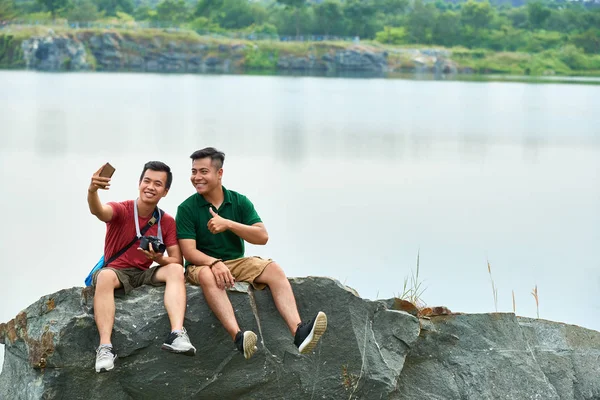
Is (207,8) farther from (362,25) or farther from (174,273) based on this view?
(174,273)

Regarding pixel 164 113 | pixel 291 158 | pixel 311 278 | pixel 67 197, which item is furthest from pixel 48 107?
pixel 311 278

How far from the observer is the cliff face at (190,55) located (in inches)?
3056

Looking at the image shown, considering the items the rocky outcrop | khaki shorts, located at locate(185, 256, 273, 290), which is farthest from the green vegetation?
khaki shorts, located at locate(185, 256, 273, 290)

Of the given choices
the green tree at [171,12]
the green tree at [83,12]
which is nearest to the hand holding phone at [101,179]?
the green tree at [83,12]

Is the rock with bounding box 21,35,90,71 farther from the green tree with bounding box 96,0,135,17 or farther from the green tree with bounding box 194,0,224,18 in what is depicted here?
the green tree with bounding box 96,0,135,17

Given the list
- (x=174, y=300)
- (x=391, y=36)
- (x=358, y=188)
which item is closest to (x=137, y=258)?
(x=174, y=300)

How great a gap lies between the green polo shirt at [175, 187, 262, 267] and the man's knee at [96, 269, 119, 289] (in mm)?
455

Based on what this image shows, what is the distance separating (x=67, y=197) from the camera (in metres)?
15.1

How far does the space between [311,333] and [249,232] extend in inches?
29.9

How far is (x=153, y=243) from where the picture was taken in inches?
204

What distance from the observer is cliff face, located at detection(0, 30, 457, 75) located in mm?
77625

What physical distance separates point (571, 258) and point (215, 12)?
96.7 meters

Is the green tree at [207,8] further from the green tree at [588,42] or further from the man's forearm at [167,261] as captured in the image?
the man's forearm at [167,261]

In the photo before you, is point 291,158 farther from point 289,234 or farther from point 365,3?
point 365,3
